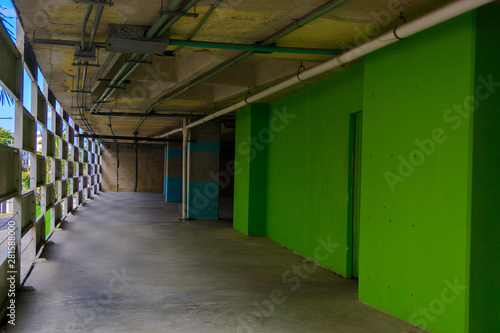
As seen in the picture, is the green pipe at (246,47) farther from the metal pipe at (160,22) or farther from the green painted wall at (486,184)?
the green painted wall at (486,184)

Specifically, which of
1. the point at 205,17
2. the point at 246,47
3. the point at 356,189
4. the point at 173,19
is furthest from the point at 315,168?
the point at 173,19

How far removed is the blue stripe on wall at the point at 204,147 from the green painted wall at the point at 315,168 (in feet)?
13.3

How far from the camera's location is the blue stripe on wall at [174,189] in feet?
67.0

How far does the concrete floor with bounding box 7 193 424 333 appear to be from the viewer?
4406 mm

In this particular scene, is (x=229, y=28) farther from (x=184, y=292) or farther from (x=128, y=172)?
(x=128, y=172)

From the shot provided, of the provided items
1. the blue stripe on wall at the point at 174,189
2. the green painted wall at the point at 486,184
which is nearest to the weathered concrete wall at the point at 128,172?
the blue stripe on wall at the point at 174,189

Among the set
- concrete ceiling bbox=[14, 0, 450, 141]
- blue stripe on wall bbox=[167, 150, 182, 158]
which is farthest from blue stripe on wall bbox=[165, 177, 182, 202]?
concrete ceiling bbox=[14, 0, 450, 141]

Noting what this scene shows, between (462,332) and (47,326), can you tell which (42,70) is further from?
(462,332)

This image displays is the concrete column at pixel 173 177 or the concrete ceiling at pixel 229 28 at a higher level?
the concrete ceiling at pixel 229 28

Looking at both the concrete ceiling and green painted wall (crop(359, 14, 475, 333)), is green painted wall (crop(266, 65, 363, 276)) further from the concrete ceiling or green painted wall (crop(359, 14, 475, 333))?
green painted wall (crop(359, 14, 475, 333))

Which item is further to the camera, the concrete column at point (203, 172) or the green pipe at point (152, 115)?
the concrete column at point (203, 172)

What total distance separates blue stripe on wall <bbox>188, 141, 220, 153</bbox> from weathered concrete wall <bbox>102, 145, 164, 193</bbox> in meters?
16.0

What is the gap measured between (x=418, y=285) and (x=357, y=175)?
230cm

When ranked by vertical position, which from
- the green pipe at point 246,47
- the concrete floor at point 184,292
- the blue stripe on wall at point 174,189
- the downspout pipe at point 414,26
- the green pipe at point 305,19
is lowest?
the concrete floor at point 184,292
